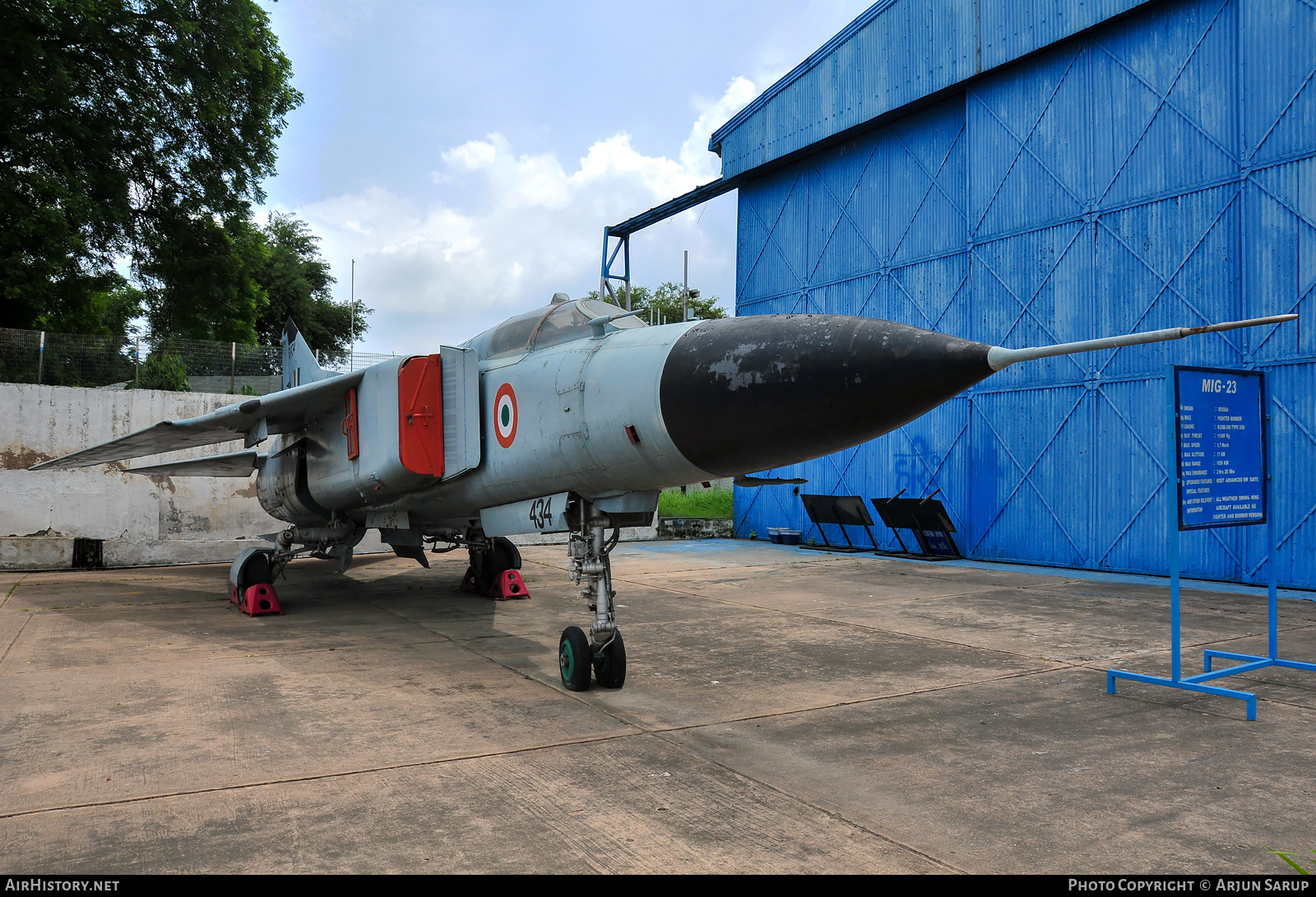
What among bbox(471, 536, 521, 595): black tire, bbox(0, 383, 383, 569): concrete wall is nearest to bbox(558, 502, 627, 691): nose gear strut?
bbox(471, 536, 521, 595): black tire

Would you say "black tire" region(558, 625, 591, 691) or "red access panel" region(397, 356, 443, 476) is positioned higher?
"red access panel" region(397, 356, 443, 476)

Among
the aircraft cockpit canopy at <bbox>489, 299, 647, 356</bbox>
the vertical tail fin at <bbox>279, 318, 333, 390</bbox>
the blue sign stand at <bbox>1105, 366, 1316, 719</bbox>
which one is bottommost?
the blue sign stand at <bbox>1105, 366, 1316, 719</bbox>

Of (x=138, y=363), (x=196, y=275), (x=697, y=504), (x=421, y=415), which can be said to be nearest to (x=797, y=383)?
(x=421, y=415)

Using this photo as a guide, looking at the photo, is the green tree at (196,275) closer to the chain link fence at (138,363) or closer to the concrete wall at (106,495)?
the chain link fence at (138,363)

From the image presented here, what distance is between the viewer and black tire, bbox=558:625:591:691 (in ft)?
18.6

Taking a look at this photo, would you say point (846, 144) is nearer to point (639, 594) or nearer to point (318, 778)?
point (639, 594)

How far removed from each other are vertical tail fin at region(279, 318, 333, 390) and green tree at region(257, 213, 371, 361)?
28774 mm

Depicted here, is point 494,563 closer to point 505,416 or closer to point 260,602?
point 260,602

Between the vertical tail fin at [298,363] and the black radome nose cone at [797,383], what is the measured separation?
806 centimetres

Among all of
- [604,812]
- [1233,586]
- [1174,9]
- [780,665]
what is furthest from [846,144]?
[604,812]

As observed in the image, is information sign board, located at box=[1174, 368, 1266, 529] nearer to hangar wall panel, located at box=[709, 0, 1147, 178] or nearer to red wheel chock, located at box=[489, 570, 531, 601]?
red wheel chock, located at box=[489, 570, 531, 601]

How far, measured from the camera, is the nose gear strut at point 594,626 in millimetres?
5645

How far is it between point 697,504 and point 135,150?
65.4ft
